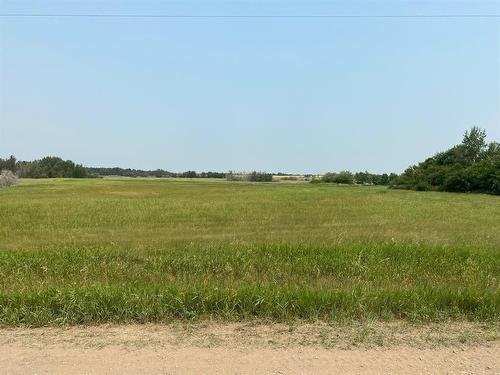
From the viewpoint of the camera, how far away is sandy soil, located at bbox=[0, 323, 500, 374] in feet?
13.8

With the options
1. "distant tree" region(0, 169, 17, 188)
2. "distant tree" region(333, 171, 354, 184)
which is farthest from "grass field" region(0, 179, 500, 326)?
"distant tree" region(333, 171, 354, 184)

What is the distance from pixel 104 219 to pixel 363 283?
58.2ft

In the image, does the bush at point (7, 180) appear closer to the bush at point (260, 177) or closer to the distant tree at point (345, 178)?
the bush at point (260, 177)

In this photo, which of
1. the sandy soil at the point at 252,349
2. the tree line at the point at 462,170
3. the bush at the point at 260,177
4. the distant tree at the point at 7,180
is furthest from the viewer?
the bush at the point at 260,177

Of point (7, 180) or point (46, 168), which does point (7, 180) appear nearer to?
point (7, 180)

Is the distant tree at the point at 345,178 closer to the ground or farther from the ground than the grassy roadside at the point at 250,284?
farther from the ground

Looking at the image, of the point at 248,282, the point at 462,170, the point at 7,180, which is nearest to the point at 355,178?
the point at 462,170

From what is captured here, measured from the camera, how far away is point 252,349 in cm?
464

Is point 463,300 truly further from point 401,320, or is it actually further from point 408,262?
point 408,262

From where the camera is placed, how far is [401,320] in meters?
5.62

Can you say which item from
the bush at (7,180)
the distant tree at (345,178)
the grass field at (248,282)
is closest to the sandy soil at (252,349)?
the grass field at (248,282)

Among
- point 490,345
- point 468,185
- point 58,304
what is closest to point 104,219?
point 58,304

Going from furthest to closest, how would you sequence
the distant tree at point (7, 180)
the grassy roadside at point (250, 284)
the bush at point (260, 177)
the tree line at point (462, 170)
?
the bush at point (260, 177), the distant tree at point (7, 180), the tree line at point (462, 170), the grassy roadside at point (250, 284)

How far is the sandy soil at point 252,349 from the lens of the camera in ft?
13.8
